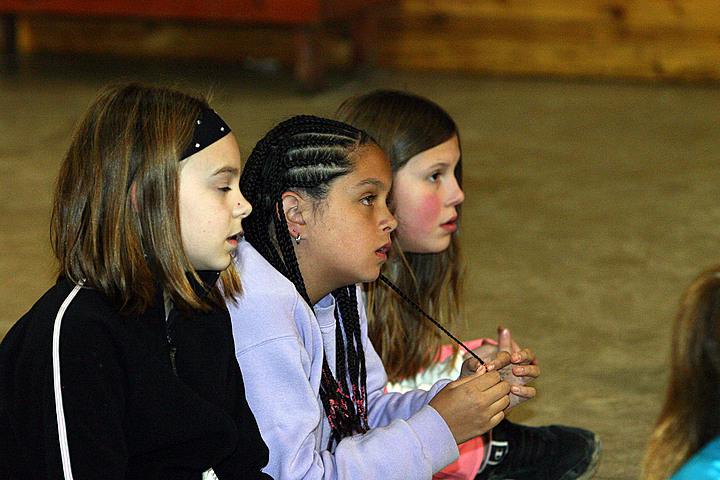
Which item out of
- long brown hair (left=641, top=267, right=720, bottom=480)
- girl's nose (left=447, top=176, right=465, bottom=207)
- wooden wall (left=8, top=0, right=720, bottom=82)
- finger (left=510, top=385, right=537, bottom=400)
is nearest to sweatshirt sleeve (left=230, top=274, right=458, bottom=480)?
finger (left=510, top=385, right=537, bottom=400)

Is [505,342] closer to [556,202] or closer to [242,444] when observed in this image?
[242,444]

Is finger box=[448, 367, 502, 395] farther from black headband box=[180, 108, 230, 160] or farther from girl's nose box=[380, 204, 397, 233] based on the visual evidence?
black headband box=[180, 108, 230, 160]

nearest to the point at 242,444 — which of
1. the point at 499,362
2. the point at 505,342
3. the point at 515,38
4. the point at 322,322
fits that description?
the point at 322,322

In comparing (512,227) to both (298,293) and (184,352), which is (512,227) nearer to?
(298,293)

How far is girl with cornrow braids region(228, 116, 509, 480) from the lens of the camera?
4.22 feet

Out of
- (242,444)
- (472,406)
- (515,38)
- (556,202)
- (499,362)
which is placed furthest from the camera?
(515,38)

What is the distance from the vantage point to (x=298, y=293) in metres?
1.36

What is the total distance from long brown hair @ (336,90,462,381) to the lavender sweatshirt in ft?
1.51

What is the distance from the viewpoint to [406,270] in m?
1.87

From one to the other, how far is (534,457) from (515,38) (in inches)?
173

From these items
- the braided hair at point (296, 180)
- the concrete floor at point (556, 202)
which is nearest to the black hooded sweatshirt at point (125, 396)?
the braided hair at point (296, 180)

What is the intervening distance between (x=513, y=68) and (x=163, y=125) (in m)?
4.97

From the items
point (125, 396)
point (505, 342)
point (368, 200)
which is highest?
point (368, 200)

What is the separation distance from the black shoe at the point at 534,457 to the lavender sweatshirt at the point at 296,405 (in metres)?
0.45
